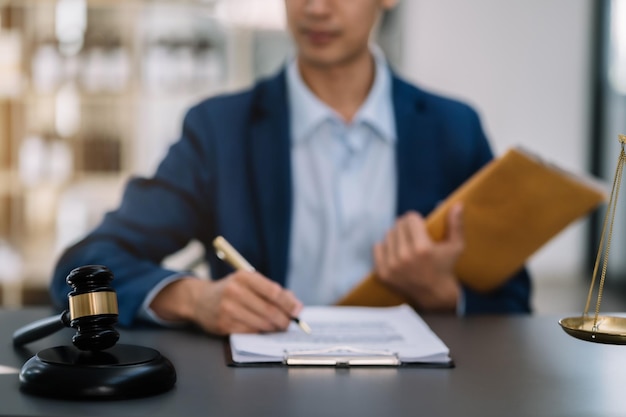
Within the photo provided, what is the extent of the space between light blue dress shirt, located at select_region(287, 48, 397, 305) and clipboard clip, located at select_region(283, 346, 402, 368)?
0.68 m

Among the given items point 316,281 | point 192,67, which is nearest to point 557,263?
point 192,67

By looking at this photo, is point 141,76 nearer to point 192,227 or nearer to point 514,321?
point 192,227

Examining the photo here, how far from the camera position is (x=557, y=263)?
478cm

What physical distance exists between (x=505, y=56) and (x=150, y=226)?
3615 mm

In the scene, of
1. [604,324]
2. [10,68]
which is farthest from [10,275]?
[604,324]

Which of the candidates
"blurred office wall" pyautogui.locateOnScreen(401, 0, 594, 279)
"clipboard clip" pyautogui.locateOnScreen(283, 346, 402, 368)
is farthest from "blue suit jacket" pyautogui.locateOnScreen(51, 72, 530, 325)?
"blurred office wall" pyautogui.locateOnScreen(401, 0, 594, 279)

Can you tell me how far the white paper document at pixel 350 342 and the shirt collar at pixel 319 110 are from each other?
0.52m

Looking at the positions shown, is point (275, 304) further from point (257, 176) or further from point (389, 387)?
point (257, 176)

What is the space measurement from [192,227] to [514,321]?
614 millimetres

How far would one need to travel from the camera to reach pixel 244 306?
1009 millimetres

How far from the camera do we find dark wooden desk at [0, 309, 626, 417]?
67 centimetres

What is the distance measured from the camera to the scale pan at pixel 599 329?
73 centimetres

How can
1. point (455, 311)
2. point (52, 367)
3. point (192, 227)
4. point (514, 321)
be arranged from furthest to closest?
point (192, 227) → point (455, 311) → point (514, 321) → point (52, 367)

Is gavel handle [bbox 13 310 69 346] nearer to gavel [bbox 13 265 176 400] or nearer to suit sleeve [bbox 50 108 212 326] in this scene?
gavel [bbox 13 265 176 400]
